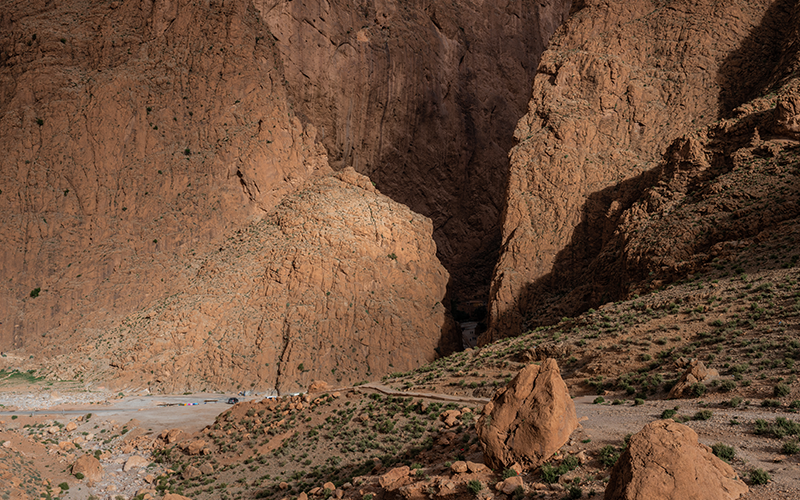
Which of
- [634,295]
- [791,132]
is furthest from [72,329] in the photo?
[791,132]

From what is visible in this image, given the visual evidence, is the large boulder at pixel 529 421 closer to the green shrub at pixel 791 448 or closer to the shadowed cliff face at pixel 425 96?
the green shrub at pixel 791 448

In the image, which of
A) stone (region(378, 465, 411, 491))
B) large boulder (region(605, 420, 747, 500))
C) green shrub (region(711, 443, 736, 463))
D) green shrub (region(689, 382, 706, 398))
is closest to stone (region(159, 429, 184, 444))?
stone (region(378, 465, 411, 491))

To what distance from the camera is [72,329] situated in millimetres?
52875

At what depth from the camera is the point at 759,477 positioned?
38.2 ft

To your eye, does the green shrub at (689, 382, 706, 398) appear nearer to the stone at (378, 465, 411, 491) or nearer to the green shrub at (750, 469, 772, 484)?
the green shrub at (750, 469, 772, 484)

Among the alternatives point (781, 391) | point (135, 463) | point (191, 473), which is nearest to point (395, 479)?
point (781, 391)

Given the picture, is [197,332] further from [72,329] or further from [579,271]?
[579,271]

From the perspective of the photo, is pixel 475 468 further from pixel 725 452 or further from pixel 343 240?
pixel 343 240

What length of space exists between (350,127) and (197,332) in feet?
124

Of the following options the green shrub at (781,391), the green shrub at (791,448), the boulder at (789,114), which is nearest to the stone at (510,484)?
the green shrub at (791,448)

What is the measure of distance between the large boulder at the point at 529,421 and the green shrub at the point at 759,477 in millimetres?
4992

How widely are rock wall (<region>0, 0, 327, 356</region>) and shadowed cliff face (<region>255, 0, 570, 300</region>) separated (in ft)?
28.6

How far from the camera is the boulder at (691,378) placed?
20.4m

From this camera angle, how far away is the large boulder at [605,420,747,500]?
35.8ft
